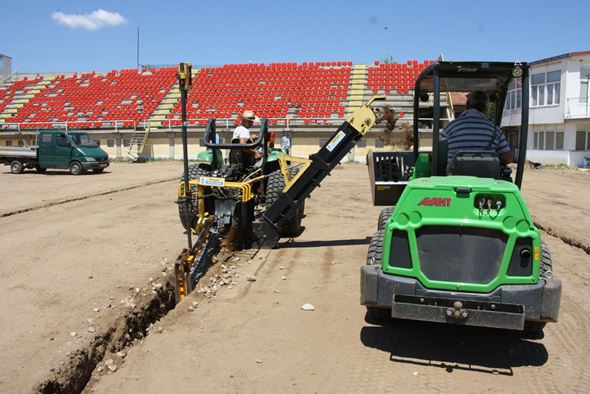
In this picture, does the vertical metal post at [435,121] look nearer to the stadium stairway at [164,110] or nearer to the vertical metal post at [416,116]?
the vertical metal post at [416,116]

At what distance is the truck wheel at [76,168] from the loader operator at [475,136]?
18955 millimetres

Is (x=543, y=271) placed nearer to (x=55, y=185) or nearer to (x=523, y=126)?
(x=523, y=126)

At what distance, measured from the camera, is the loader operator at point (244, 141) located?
8.16 metres

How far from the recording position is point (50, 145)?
21734mm

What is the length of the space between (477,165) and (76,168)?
19.5 m

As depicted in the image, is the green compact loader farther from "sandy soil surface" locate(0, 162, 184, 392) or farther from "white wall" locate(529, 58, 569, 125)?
"white wall" locate(529, 58, 569, 125)

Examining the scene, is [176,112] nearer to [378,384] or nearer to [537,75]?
[537,75]

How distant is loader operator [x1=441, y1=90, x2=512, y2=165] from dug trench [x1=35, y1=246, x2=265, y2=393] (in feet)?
9.06

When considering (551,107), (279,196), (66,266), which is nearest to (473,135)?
(279,196)

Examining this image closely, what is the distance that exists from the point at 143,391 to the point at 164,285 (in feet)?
7.28

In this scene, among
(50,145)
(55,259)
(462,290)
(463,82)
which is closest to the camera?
Result: (462,290)

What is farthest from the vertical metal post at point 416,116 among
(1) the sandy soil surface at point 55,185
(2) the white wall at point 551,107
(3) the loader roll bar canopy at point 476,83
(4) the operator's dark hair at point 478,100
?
(2) the white wall at point 551,107

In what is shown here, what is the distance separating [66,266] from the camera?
6562 mm

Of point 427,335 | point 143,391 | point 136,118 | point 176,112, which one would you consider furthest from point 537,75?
point 143,391
